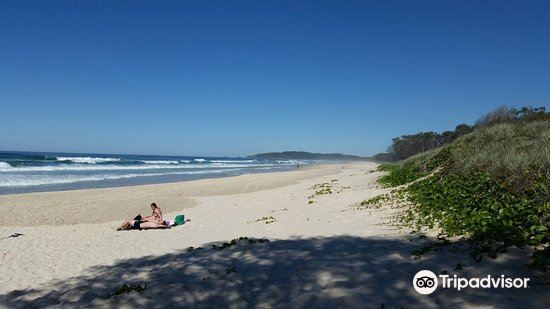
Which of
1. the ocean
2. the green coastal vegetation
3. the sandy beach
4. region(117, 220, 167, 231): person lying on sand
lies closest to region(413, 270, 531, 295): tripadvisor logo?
the sandy beach

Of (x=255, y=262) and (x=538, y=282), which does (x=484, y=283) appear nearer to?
(x=538, y=282)

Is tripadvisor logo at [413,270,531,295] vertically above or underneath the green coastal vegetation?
underneath

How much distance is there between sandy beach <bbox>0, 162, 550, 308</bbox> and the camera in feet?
15.9

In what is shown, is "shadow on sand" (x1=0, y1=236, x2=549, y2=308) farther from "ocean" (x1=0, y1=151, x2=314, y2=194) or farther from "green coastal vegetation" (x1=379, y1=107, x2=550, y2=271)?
"ocean" (x1=0, y1=151, x2=314, y2=194)

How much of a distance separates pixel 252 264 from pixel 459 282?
3.44 m

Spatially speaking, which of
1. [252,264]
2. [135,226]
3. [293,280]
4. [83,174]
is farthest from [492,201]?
[83,174]

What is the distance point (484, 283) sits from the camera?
457 centimetres

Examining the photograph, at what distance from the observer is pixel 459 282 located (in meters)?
4.70

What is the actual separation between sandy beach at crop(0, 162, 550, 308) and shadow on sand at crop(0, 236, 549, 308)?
2cm

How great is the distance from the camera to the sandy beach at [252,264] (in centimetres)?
485

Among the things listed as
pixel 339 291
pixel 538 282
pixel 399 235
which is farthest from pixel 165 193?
pixel 538 282

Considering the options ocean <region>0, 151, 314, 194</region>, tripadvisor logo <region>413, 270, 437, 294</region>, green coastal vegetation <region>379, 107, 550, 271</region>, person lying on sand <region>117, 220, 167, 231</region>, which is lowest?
person lying on sand <region>117, 220, 167, 231</region>

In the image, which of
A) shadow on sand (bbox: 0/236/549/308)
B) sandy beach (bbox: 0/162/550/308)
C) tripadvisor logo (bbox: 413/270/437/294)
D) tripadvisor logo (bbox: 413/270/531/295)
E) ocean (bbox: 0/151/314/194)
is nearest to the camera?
tripadvisor logo (bbox: 413/270/531/295)

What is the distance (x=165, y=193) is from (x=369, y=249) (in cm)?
1946
